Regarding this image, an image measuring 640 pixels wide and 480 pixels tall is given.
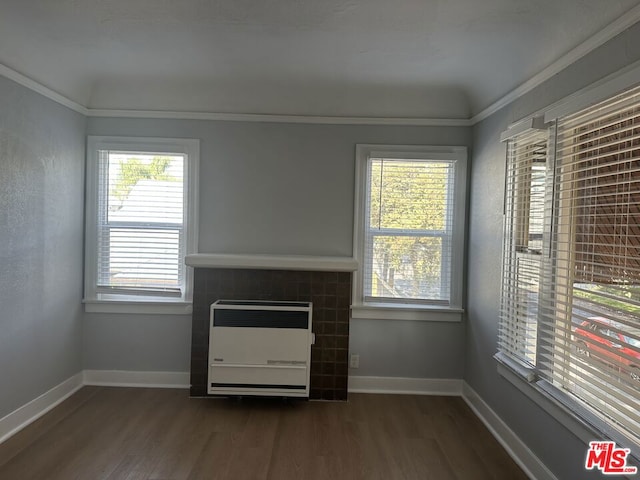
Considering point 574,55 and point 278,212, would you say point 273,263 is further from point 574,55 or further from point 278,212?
point 574,55

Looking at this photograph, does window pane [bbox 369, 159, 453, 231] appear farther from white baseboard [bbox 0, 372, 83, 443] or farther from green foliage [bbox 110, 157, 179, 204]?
white baseboard [bbox 0, 372, 83, 443]

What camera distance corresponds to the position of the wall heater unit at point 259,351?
3.08 metres

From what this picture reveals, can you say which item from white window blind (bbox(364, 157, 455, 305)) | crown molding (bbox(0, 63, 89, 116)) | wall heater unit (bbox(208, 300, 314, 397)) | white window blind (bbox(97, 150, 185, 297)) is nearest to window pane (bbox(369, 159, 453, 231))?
white window blind (bbox(364, 157, 455, 305))

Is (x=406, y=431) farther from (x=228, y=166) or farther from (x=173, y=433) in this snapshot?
(x=228, y=166)

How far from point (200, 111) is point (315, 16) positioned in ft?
5.05

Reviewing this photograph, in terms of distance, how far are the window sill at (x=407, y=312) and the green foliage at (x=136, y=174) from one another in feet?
6.29

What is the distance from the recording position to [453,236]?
3.51 meters

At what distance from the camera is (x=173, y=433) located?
2.77m

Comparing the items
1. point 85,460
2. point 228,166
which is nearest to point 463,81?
point 228,166

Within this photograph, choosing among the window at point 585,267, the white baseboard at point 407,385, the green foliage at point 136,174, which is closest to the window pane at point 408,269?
the white baseboard at point 407,385

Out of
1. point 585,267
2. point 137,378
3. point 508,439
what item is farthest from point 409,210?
point 137,378

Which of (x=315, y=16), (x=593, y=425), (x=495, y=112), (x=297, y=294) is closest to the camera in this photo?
(x=593, y=425)

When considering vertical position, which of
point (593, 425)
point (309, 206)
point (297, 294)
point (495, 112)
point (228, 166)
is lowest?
point (593, 425)

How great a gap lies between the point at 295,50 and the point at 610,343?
2.34 m
